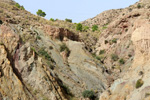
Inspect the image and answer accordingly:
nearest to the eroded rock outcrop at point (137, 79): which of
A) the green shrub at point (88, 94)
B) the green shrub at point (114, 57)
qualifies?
the green shrub at point (88, 94)

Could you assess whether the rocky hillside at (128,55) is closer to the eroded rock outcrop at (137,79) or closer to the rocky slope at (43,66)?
the eroded rock outcrop at (137,79)

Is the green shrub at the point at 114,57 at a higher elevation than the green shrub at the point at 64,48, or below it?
below

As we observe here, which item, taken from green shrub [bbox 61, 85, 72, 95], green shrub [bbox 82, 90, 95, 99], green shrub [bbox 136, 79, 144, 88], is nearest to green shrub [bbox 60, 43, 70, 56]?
green shrub [bbox 61, 85, 72, 95]

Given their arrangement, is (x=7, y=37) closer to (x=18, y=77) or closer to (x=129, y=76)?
(x=18, y=77)

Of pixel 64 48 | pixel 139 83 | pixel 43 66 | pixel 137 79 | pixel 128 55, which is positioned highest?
pixel 64 48

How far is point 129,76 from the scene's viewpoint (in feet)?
78.1

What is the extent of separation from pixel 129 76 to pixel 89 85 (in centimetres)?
1028

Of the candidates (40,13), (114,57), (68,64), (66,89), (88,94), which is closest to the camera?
(88,94)

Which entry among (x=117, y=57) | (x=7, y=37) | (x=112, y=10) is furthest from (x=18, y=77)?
(x=112, y=10)

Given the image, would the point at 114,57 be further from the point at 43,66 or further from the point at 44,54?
the point at 43,66

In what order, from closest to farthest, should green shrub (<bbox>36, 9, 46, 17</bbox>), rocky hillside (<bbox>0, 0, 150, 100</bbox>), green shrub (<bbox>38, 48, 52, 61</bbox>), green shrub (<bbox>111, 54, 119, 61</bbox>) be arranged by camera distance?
1. rocky hillside (<bbox>0, 0, 150, 100</bbox>)
2. green shrub (<bbox>38, 48, 52, 61</bbox>)
3. green shrub (<bbox>111, 54, 119, 61</bbox>)
4. green shrub (<bbox>36, 9, 46, 17</bbox>)

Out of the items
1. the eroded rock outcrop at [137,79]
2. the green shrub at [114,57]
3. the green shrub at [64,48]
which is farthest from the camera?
the green shrub at [114,57]

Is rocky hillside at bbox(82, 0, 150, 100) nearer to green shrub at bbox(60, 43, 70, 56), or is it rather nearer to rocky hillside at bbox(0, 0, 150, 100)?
rocky hillside at bbox(0, 0, 150, 100)

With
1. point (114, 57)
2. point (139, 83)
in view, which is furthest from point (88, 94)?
point (114, 57)
